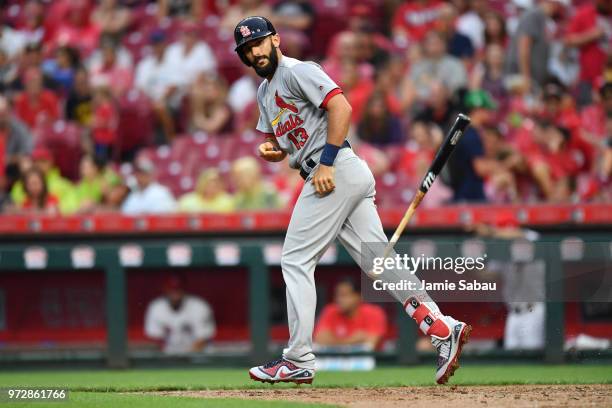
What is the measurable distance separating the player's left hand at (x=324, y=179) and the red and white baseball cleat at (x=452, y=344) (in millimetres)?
905

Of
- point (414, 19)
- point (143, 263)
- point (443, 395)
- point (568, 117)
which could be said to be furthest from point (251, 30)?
point (414, 19)

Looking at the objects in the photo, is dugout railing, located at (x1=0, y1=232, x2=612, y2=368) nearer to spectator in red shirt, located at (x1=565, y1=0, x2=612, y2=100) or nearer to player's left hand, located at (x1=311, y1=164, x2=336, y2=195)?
spectator in red shirt, located at (x1=565, y1=0, x2=612, y2=100)

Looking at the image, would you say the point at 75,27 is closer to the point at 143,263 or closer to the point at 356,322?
the point at 143,263

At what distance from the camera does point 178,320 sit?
9508 millimetres

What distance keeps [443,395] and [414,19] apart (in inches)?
284

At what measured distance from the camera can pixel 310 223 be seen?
19.1ft

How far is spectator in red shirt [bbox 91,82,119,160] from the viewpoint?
1165cm

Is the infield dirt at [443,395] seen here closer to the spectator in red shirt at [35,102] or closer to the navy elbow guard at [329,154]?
the navy elbow guard at [329,154]

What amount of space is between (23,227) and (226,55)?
363cm

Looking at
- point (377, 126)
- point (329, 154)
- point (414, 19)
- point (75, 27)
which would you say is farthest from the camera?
point (75, 27)

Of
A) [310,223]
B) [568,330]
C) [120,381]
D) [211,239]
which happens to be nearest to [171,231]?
[211,239]

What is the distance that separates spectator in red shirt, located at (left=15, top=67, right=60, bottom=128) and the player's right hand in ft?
21.7

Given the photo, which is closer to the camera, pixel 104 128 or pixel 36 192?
pixel 36 192

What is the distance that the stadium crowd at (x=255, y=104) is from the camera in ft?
32.3
